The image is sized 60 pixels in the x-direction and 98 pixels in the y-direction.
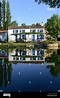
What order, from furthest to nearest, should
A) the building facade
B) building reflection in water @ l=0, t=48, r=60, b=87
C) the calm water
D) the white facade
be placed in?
Answer: the white facade, the building facade, building reflection in water @ l=0, t=48, r=60, b=87, the calm water

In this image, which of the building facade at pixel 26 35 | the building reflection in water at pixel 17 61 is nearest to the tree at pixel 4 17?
the building facade at pixel 26 35

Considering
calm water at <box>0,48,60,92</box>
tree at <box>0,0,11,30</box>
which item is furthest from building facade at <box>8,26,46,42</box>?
calm water at <box>0,48,60,92</box>

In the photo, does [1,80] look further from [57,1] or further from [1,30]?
[57,1]

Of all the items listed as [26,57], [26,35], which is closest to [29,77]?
[26,35]

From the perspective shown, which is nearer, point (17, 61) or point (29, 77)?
point (29, 77)

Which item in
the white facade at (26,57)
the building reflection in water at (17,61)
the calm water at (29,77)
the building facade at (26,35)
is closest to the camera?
the calm water at (29,77)

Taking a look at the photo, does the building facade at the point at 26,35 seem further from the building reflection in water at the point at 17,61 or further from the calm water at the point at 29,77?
the calm water at the point at 29,77

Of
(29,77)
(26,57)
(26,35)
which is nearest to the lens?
(29,77)

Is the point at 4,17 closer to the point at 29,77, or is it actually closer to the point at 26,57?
the point at 26,57

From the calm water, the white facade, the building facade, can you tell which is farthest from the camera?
the white facade

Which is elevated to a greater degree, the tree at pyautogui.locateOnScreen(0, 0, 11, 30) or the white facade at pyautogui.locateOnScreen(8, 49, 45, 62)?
the tree at pyautogui.locateOnScreen(0, 0, 11, 30)

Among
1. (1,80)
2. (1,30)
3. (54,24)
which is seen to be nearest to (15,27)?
(1,30)

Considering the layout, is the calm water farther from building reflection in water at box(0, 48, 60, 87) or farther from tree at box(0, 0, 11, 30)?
tree at box(0, 0, 11, 30)

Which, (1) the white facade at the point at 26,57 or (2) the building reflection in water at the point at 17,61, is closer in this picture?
(2) the building reflection in water at the point at 17,61
